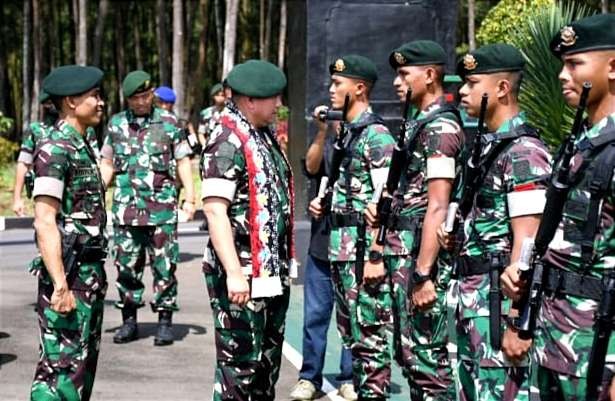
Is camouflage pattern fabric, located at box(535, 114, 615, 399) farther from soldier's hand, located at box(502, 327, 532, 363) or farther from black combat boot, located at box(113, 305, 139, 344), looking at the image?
black combat boot, located at box(113, 305, 139, 344)

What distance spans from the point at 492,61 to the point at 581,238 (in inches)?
55.2

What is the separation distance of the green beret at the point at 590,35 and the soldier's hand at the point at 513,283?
846 millimetres

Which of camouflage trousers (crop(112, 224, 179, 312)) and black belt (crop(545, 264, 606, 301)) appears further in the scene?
camouflage trousers (crop(112, 224, 179, 312))

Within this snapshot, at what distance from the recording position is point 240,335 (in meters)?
5.45

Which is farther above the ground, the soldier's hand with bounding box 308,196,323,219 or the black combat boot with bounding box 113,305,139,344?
the soldier's hand with bounding box 308,196,323,219

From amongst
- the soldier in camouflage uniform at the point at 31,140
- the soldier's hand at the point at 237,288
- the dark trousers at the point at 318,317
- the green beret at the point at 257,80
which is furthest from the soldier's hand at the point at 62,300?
the soldier in camouflage uniform at the point at 31,140

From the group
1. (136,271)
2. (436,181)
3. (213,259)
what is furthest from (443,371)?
(136,271)

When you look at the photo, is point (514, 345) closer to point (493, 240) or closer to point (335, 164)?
point (493, 240)

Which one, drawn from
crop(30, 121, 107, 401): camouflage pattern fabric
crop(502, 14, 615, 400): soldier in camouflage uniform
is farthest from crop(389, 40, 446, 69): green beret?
crop(502, 14, 615, 400): soldier in camouflage uniform

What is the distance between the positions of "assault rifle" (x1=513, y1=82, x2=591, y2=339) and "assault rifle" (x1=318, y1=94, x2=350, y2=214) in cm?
258

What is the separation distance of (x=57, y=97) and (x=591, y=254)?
3135 mm

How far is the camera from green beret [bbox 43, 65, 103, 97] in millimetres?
6012

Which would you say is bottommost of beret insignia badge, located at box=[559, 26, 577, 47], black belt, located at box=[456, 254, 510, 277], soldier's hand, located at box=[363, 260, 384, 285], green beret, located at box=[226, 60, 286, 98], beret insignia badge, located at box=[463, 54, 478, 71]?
soldier's hand, located at box=[363, 260, 384, 285]

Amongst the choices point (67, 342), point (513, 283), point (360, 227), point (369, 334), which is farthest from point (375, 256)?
point (513, 283)
